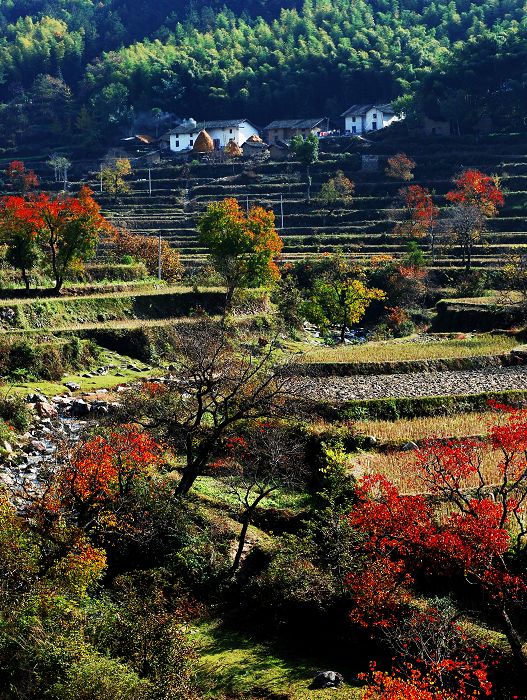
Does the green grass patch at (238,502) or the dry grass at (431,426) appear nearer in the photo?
the green grass patch at (238,502)

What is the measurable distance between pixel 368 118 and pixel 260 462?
77121 mm

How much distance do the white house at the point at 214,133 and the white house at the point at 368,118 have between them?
1116cm

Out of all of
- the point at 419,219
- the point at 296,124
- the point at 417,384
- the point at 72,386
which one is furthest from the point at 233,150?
the point at 417,384

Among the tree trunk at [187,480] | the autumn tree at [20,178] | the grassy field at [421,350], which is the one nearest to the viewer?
the tree trunk at [187,480]

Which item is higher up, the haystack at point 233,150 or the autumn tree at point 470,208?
the haystack at point 233,150

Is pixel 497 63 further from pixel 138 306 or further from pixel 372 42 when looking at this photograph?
pixel 138 306

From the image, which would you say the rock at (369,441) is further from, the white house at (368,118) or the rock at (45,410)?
the white house at (368,118)

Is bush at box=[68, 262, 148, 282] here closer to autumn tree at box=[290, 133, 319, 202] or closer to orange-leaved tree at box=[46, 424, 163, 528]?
autumn tree at box=[290, 133, 319, 202]

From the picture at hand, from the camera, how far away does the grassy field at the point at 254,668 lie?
14.8 m

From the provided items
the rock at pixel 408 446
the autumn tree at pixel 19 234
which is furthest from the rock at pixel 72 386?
the rock at pixel 408 446

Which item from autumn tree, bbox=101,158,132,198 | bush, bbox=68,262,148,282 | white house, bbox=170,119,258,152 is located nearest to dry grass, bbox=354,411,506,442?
bush, bbox=68,262,148,282

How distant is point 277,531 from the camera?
20.9 metres

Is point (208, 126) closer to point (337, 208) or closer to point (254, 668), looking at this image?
point (337, 208)

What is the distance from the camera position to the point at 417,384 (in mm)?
29766
